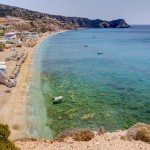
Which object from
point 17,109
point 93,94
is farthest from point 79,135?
point 93,94

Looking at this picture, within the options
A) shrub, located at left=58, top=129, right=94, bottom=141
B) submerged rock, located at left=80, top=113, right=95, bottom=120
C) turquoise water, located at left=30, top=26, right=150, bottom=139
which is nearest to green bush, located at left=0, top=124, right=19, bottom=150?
shrub, located at left=58, top=129, right=94, bottom=141

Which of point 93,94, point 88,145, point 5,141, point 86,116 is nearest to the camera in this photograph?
point 5,141

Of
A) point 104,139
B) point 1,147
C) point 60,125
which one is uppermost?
point 1,147

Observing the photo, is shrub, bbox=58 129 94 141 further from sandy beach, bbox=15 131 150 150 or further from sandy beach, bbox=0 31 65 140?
sandy beach, bbox=0 31 65 140

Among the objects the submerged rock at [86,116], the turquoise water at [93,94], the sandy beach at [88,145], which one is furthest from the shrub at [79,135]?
the submerged rock at [86,116]

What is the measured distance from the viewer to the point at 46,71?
2124 inches

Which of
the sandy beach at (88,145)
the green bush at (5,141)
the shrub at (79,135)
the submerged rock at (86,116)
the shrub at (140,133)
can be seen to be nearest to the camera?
the green bush at (5,141)

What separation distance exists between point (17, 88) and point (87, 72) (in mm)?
17459

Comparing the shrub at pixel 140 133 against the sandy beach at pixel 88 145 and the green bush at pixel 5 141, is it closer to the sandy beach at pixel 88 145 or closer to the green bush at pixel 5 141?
the sandy beach at pixel 88 145

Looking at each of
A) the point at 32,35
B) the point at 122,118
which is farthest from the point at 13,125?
the point at 32,35

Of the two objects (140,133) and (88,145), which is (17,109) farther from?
(140,133)

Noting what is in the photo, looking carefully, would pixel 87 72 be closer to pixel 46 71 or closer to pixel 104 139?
pixel 46 71

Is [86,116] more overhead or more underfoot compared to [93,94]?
more underfoot

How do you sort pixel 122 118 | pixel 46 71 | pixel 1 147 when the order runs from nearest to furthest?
1. pixel 1 147
2. pixel 122 118
3. pixel 46 71
